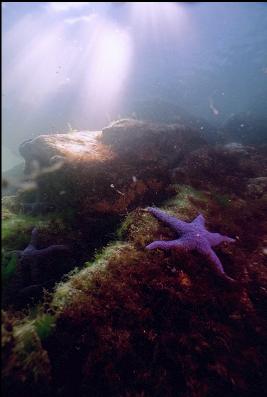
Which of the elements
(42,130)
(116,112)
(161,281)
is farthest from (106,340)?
(42,130)

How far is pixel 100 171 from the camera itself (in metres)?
8.37

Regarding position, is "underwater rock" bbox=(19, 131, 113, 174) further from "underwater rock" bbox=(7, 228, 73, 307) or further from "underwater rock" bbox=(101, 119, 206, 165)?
"underwater rock" bbox=(7, 228, 73, 307)

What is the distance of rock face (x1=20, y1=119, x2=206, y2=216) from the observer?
7441 mm

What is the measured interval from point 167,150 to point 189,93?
132ft

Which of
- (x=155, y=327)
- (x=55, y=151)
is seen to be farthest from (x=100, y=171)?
(x=155, y=327)

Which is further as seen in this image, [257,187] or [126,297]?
[257,187]

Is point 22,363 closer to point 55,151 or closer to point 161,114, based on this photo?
point 55,151

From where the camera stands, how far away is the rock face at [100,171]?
7441mm

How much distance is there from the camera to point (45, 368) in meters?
3.04

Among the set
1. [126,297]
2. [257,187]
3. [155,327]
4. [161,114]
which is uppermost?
[161,114]

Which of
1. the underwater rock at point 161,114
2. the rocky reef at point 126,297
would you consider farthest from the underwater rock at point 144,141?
the underwater rock at point 161,114

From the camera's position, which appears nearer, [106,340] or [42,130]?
[106,340]

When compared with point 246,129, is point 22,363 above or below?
below

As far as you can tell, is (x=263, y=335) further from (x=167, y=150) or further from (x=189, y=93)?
(x=189, y=93)
